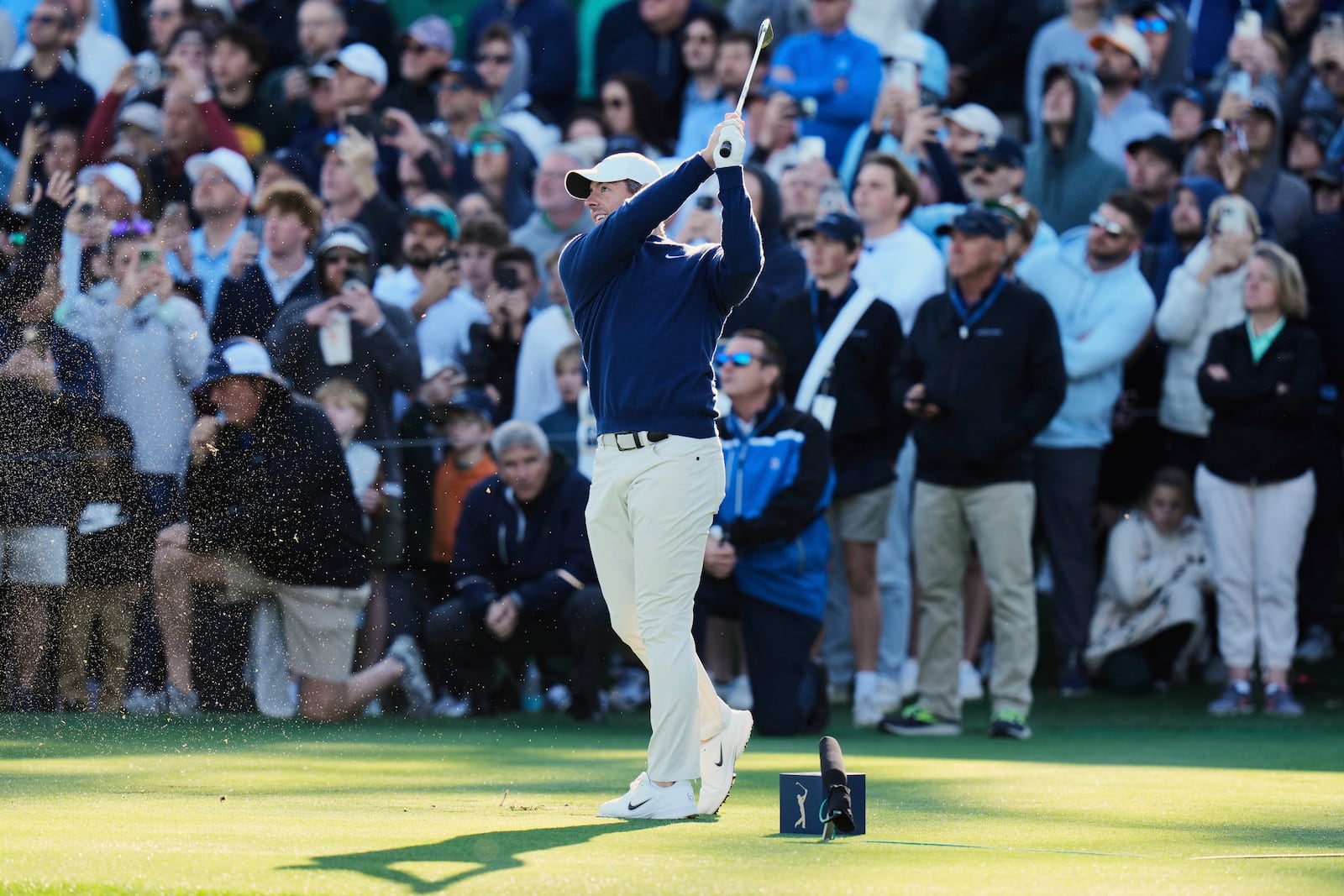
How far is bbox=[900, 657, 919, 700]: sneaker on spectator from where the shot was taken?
37.1 ft

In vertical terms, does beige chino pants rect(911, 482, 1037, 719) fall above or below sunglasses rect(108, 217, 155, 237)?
below

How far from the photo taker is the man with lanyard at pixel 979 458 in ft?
33.3

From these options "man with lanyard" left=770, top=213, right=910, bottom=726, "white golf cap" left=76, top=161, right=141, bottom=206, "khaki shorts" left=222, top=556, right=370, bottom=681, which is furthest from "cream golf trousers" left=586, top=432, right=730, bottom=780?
"white golf cap" left=76, top=161, right=141, bottom=206

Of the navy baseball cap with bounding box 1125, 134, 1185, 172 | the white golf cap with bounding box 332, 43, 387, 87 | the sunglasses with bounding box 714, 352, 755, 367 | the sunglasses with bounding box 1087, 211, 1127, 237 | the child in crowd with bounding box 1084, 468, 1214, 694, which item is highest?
the white golf cap with bounding box 332, 43, 387, 87

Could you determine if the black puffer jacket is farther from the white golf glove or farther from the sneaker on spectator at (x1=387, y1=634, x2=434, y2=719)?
the white golf glove

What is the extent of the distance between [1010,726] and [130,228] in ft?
19.9

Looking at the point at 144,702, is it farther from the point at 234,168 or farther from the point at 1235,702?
the point at 1235,702

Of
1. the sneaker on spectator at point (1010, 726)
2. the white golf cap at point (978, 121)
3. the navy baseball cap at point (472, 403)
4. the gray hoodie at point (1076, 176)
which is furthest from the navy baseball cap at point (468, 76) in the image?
the sneaker on spectator at point (1010, 726)

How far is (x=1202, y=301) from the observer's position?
452 inches

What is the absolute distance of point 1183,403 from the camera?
11.6m

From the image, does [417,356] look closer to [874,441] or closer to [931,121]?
[874,441]

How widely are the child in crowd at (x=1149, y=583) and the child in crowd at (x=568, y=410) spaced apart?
3366 millimetres

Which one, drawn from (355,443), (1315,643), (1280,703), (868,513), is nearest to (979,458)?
(868,513)

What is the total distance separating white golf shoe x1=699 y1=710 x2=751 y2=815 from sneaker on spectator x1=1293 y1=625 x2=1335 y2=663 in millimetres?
6126
